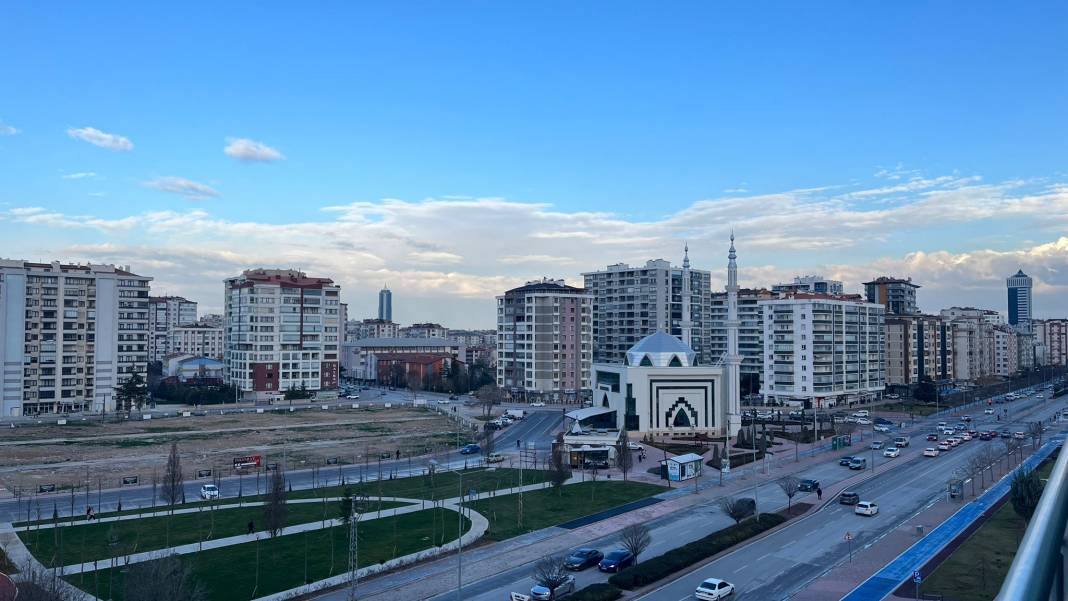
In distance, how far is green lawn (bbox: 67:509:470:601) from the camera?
74.6 feet

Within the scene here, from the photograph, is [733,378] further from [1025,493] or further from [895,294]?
[895,294]

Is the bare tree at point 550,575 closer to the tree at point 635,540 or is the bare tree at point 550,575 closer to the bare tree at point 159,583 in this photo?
the tree at point 635,540

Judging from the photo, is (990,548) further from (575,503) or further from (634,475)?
(634,475)

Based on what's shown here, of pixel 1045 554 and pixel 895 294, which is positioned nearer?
pixel 1045 554

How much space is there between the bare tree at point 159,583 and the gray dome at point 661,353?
150ft

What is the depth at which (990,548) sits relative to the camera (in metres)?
26.3

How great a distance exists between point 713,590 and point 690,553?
12.4 feet

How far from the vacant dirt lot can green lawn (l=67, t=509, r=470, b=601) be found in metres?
17.0

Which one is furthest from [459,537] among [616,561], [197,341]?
[197,341]

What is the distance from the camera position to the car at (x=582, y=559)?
982 inches

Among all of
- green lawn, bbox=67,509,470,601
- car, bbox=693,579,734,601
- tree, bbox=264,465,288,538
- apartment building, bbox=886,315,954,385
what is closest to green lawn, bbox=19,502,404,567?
green lawn, bbox=67,509,470,601

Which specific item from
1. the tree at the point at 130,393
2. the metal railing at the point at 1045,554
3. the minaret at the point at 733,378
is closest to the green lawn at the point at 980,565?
the metal railing at the point at 1045,554

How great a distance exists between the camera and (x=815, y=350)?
263 ft

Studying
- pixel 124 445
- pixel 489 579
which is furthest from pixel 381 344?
pixel 489 579
